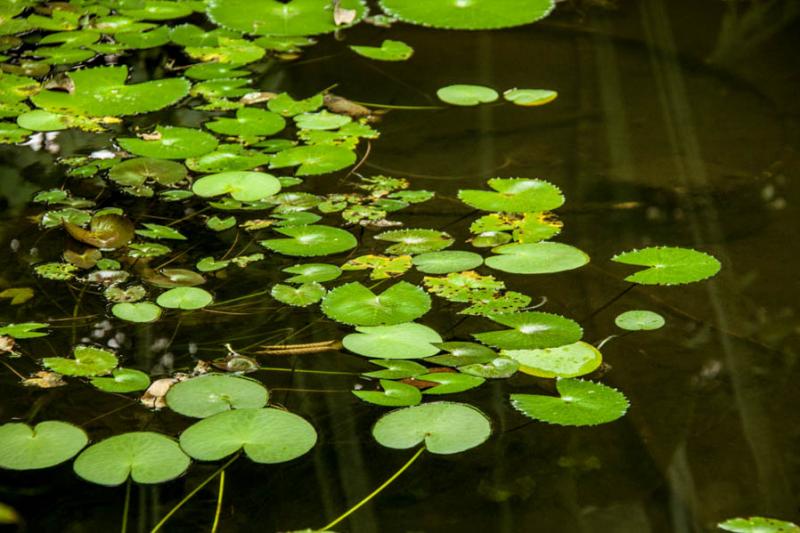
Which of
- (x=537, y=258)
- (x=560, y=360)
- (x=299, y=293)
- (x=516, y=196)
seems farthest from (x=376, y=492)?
(x=516, y=196)

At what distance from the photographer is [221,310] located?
1.75 m

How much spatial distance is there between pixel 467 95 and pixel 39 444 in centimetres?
148

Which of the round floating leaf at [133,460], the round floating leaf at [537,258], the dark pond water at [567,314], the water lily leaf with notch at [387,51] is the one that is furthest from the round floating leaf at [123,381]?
the water lily leaf with notch at [387,51]

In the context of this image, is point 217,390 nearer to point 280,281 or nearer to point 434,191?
point 280,281

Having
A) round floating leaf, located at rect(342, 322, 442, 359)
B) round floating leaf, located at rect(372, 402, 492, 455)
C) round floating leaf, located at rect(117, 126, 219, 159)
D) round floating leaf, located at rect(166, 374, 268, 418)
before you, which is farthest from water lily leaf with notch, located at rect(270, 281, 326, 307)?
round floating leaf, located at rect(117, 126, 219, 159)

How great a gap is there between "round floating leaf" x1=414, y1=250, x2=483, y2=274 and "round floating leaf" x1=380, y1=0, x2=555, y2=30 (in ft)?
4.15

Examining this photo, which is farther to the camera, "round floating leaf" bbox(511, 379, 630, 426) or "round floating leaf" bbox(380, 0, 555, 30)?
"round floating leaf" bbox(380, 0, 555, 30)

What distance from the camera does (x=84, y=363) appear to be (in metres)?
1.59

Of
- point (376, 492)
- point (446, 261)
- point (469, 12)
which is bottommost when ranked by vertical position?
point (376, 492)

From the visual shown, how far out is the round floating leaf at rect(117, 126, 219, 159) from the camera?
226 centimetres

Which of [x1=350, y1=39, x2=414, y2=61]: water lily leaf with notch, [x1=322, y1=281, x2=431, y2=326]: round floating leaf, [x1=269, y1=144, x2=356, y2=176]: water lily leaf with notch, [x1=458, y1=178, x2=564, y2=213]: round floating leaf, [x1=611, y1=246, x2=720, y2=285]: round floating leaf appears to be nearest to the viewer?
[x1=322, y1=281, x2=431, y2=326]: round floating leaf

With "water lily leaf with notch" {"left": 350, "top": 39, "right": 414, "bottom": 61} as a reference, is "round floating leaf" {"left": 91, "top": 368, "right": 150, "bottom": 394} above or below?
below

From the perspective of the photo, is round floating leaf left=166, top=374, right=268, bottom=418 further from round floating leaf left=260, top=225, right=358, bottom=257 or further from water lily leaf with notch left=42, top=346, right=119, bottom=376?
round floating leaf left=260, top=225, right=358, bottom=257

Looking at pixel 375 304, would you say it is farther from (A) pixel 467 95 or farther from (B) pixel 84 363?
(A) pixel 467 95
